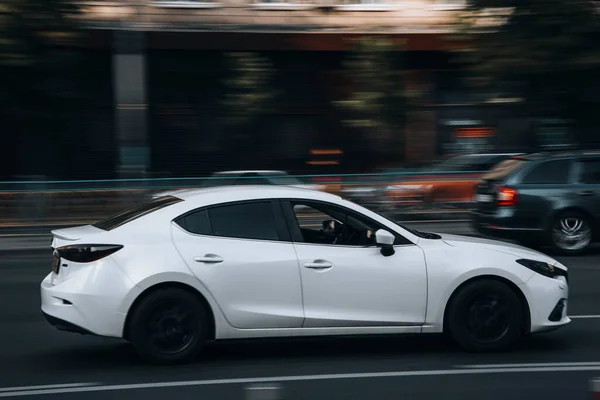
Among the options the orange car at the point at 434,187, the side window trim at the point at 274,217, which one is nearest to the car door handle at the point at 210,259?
the side window trim at the point at 274,217

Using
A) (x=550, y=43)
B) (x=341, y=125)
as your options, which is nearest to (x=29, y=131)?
(x=341, y=125)

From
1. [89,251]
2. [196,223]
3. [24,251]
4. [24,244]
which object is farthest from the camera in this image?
[24,244]

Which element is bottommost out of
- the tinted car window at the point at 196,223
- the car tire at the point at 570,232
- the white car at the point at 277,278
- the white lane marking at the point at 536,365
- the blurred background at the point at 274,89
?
the white lane marking at the point at 536,365

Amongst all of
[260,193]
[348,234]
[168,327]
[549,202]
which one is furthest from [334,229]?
[549,202]

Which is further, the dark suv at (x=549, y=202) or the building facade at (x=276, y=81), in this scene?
the building facade at (x=276, y=81)

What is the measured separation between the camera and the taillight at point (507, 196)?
13727mm

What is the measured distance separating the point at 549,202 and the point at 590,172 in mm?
925

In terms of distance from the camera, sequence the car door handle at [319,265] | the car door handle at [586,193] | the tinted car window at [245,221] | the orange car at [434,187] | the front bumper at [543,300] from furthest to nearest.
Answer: the orange car at [434,187] → the car door handle at [586,193] → the front bumper at [543,300] → the tinted car window at [245,221] → the car door handle at [319,265]

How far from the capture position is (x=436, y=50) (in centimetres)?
2319

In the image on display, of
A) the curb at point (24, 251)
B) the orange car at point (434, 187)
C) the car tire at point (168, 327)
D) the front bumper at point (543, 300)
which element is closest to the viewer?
the car tire at point (168, 327)

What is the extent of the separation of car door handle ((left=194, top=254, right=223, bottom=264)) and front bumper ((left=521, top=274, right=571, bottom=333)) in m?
2.46

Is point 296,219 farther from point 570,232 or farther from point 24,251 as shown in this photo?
point 24,251

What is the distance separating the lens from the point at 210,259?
6.94 m

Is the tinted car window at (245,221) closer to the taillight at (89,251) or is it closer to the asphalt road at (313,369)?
the taillight at (89,251)
